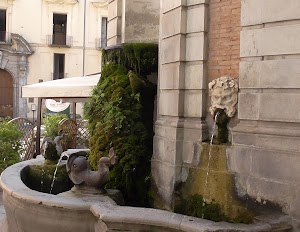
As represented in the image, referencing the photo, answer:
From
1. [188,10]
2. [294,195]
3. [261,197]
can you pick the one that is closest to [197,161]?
[261,197]

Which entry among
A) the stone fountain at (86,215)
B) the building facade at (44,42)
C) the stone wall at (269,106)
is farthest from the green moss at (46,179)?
the building facade at (44,42)

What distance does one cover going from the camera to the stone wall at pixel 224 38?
18.1 feet

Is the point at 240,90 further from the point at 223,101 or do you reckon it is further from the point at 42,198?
the point at 42,198

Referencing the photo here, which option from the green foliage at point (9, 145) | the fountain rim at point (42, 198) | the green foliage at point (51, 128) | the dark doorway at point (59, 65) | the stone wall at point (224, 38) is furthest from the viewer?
the dark doorway at point (59, 65)

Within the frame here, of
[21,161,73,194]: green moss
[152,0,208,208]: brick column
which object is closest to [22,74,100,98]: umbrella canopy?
[21,161,73,194]: green moss

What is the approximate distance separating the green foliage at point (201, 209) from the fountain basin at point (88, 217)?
2.59ft

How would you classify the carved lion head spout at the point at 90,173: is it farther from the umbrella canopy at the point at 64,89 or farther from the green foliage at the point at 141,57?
the umbrella canopy at the point at 64,89

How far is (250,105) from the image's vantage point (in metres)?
5.20

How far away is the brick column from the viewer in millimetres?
5828

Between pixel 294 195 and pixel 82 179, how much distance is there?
262 centimetres

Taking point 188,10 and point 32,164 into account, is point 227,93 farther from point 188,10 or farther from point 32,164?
point 32,164

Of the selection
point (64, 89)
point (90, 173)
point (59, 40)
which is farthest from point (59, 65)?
point (90, 173)

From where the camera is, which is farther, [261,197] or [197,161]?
[197,161]

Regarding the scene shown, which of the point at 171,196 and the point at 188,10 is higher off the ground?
the point at 188,10
